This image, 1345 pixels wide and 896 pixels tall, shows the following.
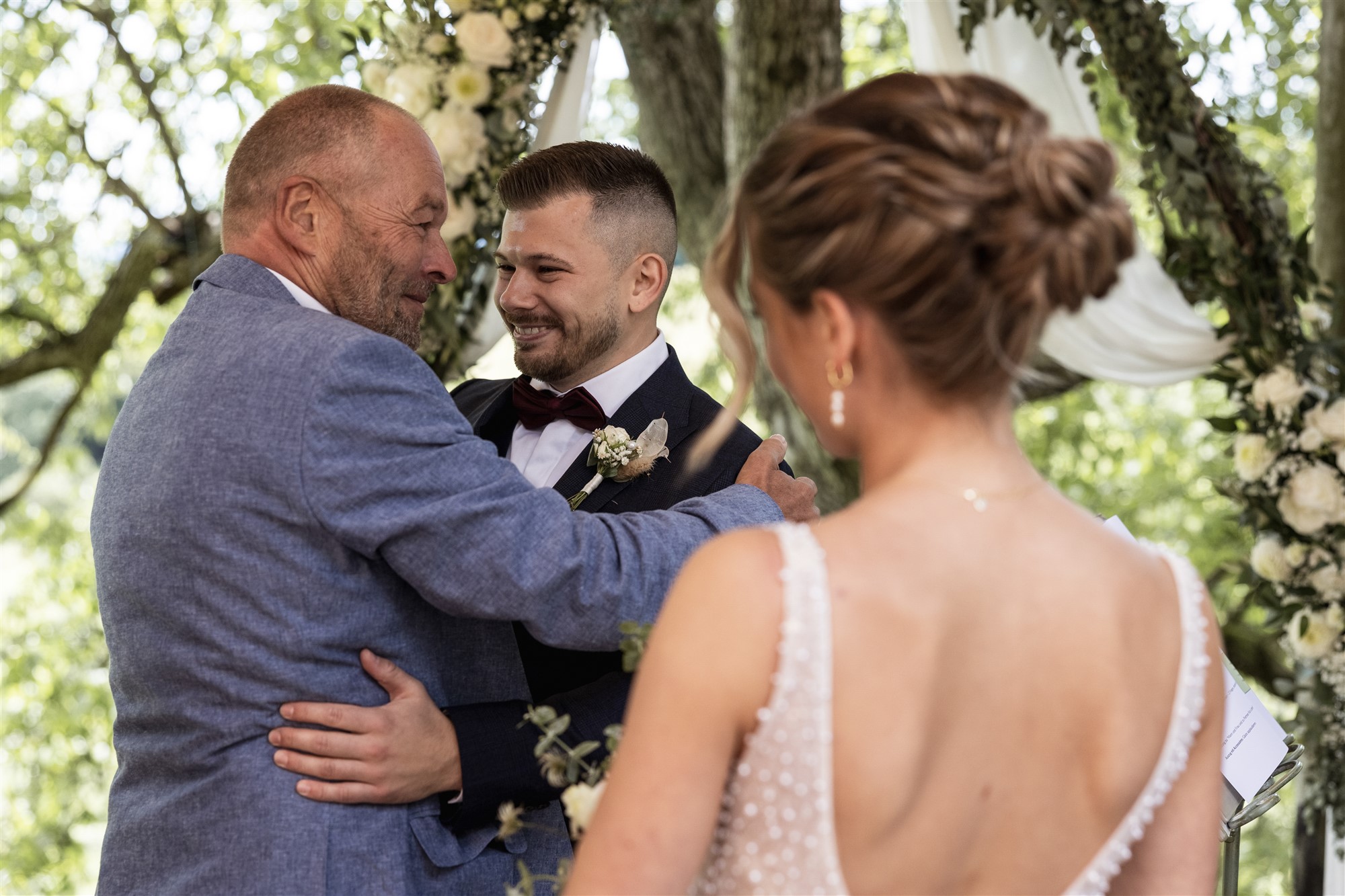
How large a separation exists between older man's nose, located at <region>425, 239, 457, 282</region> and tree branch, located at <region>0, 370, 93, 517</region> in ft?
16.7

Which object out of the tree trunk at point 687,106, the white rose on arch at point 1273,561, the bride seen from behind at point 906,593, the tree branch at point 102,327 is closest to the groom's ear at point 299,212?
the bride seen from behind at point 906,593

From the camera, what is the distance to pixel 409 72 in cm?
391

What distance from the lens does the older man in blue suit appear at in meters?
1.73

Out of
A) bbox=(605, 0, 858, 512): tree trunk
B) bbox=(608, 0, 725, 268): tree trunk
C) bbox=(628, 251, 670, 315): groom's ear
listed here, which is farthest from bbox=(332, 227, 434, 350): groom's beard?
bbox=(608, 0, 725, 268): tree trunk

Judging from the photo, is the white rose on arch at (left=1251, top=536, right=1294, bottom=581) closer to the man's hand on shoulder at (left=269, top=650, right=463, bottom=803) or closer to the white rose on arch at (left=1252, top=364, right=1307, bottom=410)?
the white rose on arch at (left=1252, top=364, right=1307, bottom=410)

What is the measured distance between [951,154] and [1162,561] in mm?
511

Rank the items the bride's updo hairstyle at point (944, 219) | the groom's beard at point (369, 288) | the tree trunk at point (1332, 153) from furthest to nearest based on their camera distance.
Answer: the tree trunk at point (1332, 153) < the groom's beard at point (369, 288) < the bride's updo hairstyle at point (944, 219)

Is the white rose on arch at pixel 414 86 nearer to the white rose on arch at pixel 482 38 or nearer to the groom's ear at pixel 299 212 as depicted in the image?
the white rose on arch at pixel 482 38

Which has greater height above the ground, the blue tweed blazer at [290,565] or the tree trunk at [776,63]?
the tree trunk at [776,63]

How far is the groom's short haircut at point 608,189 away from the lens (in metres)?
2.67

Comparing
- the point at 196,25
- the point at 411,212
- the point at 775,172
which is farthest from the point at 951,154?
the point at 196,25

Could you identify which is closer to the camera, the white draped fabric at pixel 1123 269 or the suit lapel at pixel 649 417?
the suit lapel at pixel 649 417

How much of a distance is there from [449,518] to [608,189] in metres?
1.16

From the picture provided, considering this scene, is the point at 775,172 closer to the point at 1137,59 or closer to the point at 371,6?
the point at 1137,59
